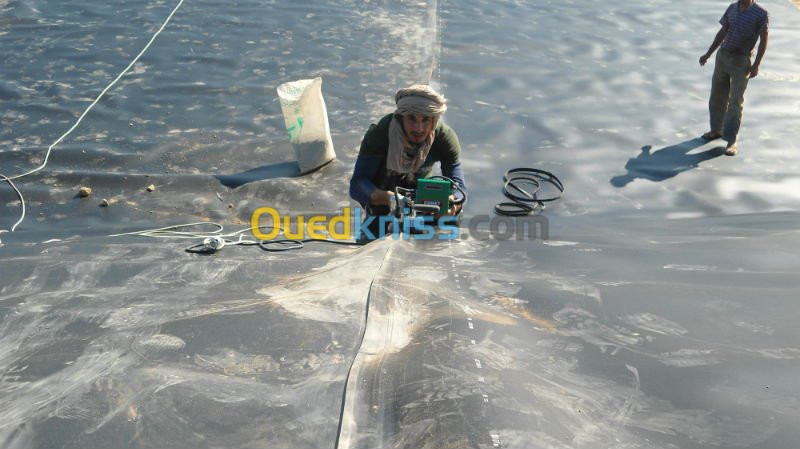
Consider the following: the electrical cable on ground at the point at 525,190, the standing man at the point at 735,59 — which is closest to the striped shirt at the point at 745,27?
the standing man at the point at 735,59

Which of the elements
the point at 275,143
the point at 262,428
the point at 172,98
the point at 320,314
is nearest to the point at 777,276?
the point at 320,314

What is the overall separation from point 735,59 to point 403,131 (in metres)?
2.97

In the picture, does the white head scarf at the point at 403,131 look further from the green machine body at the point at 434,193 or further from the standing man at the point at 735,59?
the standing man at the point at 735,59

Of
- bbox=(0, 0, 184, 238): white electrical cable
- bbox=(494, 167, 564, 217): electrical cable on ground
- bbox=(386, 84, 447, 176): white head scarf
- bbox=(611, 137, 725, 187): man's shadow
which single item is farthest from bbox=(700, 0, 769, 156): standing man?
bbox=(0, 0, 184, 238): white electrical cable

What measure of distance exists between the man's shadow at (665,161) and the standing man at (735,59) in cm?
16

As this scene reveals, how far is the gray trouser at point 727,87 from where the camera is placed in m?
4.88

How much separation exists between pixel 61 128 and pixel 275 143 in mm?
1467

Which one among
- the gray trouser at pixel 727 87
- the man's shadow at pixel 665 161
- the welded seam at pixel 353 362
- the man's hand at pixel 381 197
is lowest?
the welded seam at pixel 353 362

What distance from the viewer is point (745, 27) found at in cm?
499

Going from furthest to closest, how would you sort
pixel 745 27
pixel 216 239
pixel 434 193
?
pixel 745 27, pixel 216 239, pixel 434 193

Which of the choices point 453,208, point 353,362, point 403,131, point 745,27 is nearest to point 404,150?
point 403,131

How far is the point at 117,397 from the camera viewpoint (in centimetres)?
169

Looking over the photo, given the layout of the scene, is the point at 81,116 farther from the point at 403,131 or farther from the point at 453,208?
the point at 453,208

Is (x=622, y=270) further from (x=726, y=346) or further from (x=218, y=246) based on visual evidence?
(x=218, y=246)
